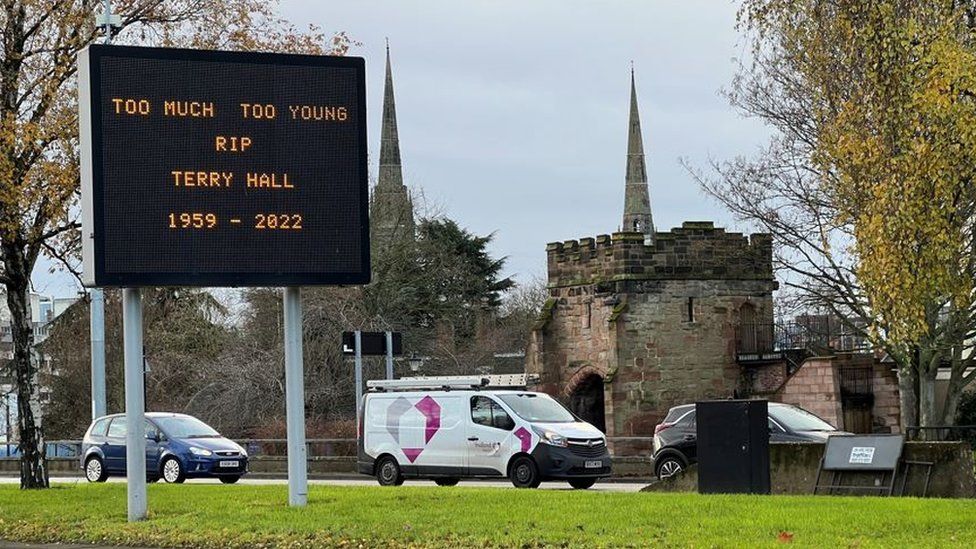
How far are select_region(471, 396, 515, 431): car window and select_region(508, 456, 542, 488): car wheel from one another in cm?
64

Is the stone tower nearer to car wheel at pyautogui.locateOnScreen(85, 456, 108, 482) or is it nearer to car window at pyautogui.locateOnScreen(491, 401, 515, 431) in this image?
car wheel at pyautogui.locateOnScreen(85, 456, 108, 482)

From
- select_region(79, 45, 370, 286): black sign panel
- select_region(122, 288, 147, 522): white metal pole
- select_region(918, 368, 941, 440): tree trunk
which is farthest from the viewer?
select_region(918, 368, 941, 440): tree trunk

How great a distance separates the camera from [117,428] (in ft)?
115

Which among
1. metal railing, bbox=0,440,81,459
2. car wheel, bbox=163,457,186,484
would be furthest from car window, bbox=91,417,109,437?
metal railing, bbox=0,440,81,459

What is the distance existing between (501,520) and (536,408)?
39.0ft

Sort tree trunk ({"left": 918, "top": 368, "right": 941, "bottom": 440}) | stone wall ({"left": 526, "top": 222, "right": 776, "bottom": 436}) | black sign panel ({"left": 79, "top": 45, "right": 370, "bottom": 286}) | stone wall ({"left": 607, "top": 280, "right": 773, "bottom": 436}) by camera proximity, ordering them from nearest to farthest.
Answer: black sign panel ({"left": 79, "top": 45, "right": 370, "bottom": 286}), tree trunk ({"left": 918, "top": 368, "right": 941, "bottom": 440}), stone wall ({"left": 607, "top": 280, "right": 773, "bottom": 436}), stone wall ({"left": 526, "top": 222, "right": 776, "bottom": 436})

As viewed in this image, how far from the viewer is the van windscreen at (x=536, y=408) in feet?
93.6

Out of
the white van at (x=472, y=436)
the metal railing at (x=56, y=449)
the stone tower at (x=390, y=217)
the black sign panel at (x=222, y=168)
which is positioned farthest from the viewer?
the stone tower at (x=390, y=217)

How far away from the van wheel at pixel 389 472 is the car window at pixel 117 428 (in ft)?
23.8

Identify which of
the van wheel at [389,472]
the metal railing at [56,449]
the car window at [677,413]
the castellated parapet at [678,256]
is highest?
the castellated parapet at [678,256]

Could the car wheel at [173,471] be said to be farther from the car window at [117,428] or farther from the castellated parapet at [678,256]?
the castellated parapet at [678,256]

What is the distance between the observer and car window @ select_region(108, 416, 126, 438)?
34.9 meters

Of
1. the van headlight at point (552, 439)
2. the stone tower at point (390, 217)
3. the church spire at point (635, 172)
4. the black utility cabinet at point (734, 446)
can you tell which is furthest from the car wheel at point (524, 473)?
the church spire at point (635, 172)

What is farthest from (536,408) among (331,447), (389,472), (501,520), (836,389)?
(836,389)
